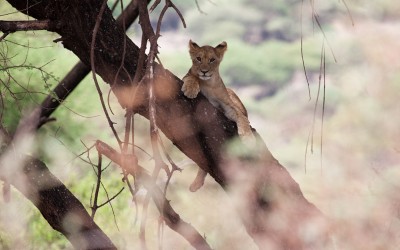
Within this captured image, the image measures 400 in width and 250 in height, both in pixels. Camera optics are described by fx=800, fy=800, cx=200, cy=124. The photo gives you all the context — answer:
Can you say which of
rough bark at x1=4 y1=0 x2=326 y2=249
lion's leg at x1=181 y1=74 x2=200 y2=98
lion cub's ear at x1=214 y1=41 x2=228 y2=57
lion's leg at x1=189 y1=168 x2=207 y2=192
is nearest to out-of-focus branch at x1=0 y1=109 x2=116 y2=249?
lion's leg at x1=189 y1=168 x2=207 y2=192

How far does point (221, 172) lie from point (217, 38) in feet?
30.4

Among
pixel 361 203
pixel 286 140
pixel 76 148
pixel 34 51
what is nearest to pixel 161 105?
pixel 361 203

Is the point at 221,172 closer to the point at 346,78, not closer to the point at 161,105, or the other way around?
the point at 161,105

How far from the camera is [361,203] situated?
4973mm

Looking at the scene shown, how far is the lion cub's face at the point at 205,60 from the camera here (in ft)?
9.73

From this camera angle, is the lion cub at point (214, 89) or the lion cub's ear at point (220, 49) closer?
the lion cub at point (214, 89)

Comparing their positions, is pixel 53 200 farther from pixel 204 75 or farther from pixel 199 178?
pixel 204 75

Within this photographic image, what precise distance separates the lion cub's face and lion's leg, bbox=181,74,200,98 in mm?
150

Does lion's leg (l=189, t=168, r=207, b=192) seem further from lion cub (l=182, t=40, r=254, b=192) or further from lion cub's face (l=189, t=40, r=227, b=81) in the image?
lion cub's face (l=189, t=40, r=227, b=81)

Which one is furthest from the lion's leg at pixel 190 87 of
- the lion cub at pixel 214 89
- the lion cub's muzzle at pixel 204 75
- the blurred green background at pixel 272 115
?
the blurred green background at pixel 272 115

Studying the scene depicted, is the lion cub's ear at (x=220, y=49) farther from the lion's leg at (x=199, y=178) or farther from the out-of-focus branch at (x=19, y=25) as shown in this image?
the out-of-focus branch at (x=19, y=25)

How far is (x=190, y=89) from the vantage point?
106 inches

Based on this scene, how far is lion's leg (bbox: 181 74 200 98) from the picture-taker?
2.66 meters

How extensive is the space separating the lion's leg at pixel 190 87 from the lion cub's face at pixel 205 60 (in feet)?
0.49
